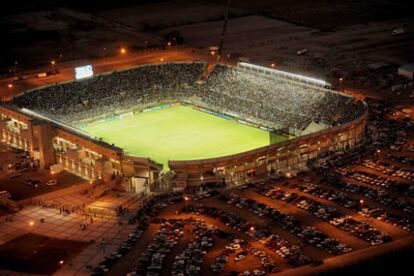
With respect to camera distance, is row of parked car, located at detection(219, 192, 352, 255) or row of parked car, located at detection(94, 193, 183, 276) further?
row of parked car, located at detection(219, 192, 352, 255)

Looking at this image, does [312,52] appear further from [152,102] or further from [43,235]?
[43,235]

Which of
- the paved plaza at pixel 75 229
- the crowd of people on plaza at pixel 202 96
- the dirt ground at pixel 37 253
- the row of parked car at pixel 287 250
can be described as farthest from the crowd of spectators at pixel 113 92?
the row of parked car at pixel 287 250

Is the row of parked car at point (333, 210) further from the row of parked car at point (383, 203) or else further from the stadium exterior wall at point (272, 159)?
the stadium exterior wall at point (272, 159)

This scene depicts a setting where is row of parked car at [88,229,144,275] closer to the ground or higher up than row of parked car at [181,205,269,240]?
closer to the ground

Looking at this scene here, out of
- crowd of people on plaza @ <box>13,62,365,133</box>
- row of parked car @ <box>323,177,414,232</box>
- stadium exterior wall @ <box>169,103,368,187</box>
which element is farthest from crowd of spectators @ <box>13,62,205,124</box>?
row of parked car @ <box>323,177,414,232</box>

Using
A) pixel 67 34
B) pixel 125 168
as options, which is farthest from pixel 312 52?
pixel 125 168

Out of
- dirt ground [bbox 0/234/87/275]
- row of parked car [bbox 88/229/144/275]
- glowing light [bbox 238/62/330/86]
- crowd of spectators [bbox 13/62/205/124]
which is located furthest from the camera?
crowd of spectators [bbox 13/62/205/124]

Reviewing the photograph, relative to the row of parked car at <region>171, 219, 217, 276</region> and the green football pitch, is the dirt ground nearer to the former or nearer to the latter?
the row of parked car at <region>171, 219, 217, 276</region>
